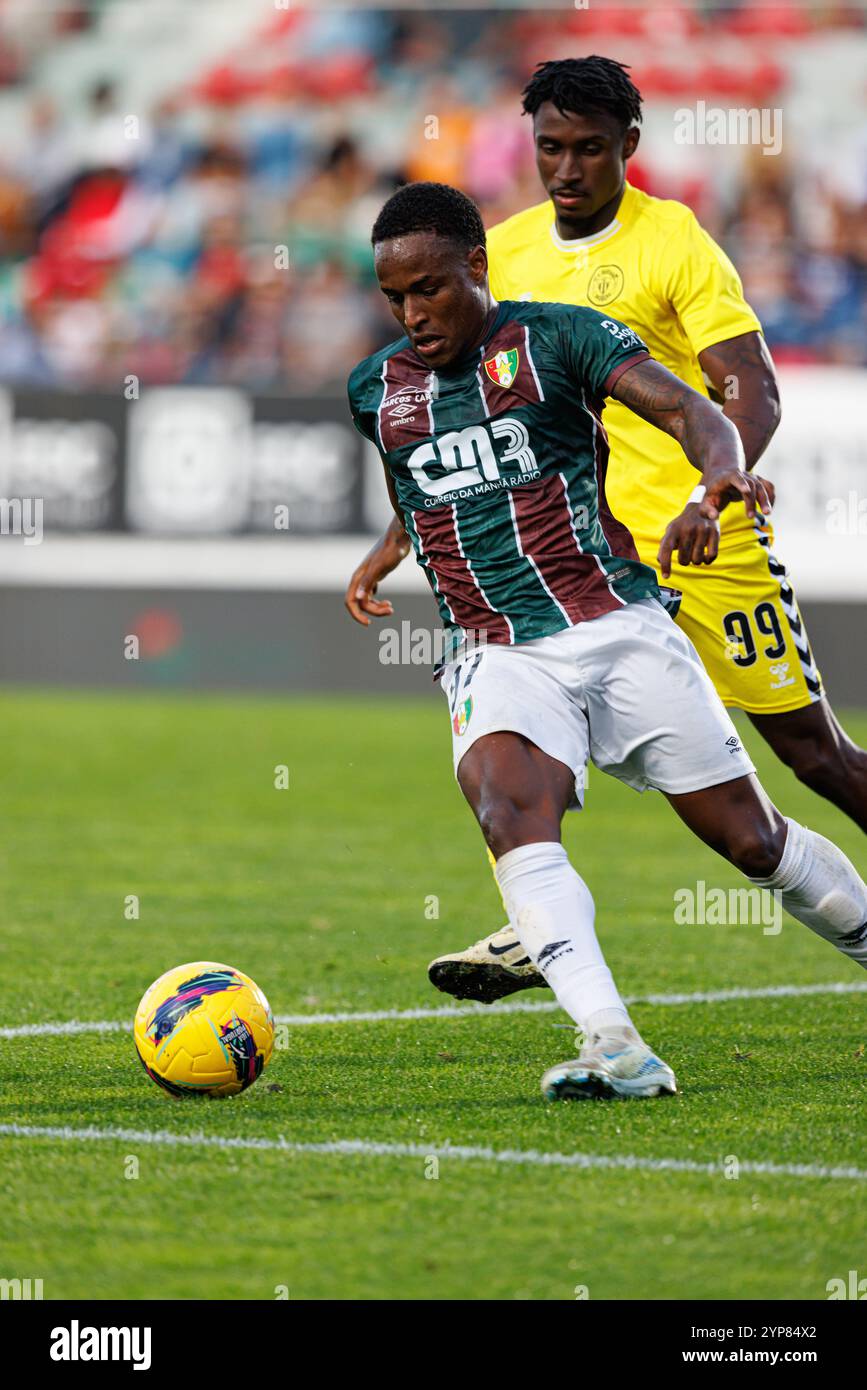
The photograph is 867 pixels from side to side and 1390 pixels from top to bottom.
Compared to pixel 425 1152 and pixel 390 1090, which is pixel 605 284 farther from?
pixel 425 1152

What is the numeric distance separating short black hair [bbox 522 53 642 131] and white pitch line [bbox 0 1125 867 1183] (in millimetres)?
2875

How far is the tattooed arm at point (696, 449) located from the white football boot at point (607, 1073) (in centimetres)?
101

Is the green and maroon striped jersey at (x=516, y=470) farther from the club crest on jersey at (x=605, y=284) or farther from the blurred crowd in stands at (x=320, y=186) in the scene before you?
the blurred crowd in stands at (x=320, y=186)

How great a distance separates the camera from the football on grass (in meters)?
4.39

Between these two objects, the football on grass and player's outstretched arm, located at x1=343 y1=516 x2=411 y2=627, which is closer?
the football on grass

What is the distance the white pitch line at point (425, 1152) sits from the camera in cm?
375

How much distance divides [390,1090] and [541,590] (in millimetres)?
1196

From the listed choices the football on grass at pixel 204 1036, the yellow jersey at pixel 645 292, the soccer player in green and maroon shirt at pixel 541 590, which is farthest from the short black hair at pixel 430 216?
the football on grass at pixel 204 1036

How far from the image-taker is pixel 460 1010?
577cm

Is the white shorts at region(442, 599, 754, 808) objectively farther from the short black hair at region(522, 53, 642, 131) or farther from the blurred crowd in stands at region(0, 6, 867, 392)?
the blurred crowd in stands at region(0, 6, 867, 392)

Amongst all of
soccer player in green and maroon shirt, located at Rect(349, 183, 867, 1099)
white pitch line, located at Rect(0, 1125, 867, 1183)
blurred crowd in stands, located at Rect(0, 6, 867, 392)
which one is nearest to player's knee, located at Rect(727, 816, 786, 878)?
soccer player in green and maroon shirt, located at Rect(349, 183, 867, 1099)

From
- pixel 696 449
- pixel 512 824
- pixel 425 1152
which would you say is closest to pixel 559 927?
pixel 512 824
